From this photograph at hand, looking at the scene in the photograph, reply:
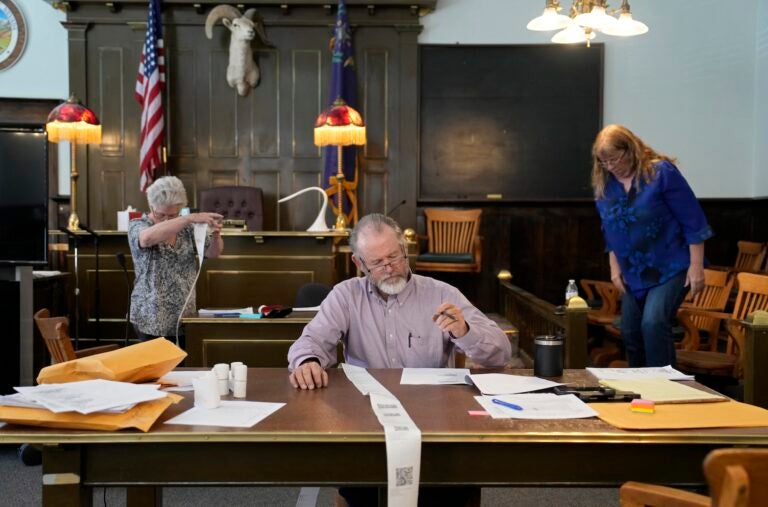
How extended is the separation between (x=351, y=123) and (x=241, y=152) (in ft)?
5.70

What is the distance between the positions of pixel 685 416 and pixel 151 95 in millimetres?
7210

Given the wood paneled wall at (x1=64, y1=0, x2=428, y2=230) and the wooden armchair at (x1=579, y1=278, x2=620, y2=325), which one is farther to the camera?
the wood paneled wall at (x1=64, y1=0, x2=428, y2=230)

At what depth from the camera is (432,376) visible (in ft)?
7.27

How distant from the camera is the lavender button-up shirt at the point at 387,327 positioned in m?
2.51

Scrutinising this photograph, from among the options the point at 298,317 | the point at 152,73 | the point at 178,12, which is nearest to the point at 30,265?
the point at 298,317

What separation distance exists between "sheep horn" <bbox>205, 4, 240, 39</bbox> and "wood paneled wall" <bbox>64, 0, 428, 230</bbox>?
0.32m

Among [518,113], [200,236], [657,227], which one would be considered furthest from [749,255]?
[200,236]

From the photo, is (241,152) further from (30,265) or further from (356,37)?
(30,265)

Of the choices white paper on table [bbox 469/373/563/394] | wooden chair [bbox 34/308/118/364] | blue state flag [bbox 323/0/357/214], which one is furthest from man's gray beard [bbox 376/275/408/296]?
blue state flag [bbox 323/0/357/214]

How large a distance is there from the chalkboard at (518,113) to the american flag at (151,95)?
2817 mm

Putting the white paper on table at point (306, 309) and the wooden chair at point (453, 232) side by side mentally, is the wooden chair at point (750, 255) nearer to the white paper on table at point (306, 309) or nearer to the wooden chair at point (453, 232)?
the wooden chair at point (453, 232)

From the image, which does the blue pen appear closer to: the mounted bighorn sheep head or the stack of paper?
the stack of paper

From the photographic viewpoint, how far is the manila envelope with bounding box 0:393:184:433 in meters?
1.58

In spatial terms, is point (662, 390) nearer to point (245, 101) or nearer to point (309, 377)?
point (309, 377)
